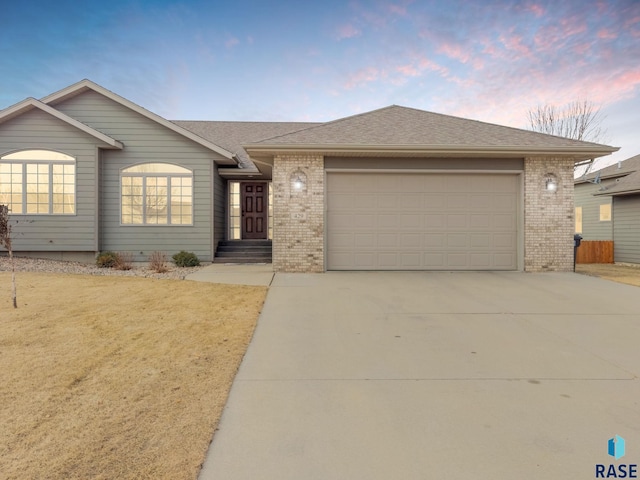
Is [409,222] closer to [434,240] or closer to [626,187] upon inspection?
[434,240]

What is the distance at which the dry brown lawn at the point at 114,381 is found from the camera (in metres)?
2.02

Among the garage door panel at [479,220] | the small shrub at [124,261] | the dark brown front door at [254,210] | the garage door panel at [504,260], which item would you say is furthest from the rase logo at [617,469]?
the dark brown front door at [254,210]

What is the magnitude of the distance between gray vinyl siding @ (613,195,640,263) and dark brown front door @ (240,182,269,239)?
1499 cm

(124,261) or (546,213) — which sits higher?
(546,213)

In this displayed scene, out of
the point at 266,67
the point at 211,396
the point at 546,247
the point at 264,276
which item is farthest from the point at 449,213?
the point at 266,67

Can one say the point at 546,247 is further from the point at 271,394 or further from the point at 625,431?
the point at 271,394

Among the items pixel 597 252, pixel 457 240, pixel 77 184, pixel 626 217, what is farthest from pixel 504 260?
pixel 77 184

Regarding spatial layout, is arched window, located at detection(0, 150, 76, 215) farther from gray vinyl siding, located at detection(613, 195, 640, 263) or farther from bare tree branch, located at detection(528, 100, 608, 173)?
bare tree branch, located at detection(528, 100, 608, 173)

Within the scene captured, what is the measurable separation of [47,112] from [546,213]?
1518cm

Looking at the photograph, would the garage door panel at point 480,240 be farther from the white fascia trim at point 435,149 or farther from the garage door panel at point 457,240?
the white fascia trim at point 435,149

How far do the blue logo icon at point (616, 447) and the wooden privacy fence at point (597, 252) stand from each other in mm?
15234

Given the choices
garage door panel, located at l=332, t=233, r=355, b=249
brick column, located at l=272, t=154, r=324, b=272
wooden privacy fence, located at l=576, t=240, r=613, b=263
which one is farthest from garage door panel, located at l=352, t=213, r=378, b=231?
wooden privacy fence, located at l=576, t=240, r=613, b=263

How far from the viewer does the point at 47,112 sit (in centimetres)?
1039

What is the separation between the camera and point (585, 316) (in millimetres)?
5383
